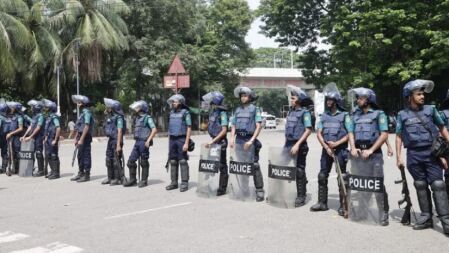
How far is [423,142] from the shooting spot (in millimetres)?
6320

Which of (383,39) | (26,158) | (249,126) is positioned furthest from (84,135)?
(383,39)

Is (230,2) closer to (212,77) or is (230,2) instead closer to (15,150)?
(212,77)

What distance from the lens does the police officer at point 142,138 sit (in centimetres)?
1012

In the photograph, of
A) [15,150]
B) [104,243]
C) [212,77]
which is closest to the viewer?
[104,243]

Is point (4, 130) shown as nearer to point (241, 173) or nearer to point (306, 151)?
point (241, 173)

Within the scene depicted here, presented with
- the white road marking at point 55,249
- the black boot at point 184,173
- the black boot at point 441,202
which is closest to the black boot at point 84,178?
the black boot at point 184,173

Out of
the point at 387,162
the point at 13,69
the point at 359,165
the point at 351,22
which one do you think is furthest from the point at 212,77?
the point at 359,165

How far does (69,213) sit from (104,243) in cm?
206

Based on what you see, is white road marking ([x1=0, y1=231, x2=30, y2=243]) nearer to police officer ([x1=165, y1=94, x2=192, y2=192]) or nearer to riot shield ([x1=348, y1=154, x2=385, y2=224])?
police officer ([x1=165, y1=94, x2=192, y2=192])

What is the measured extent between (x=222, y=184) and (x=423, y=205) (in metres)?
3.63

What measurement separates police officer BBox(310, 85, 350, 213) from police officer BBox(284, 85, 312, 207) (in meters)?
0.28

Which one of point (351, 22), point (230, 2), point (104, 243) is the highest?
point (230, 2)

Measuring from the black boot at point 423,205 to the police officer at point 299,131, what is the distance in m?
1.89

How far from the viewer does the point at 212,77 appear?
137 ft
